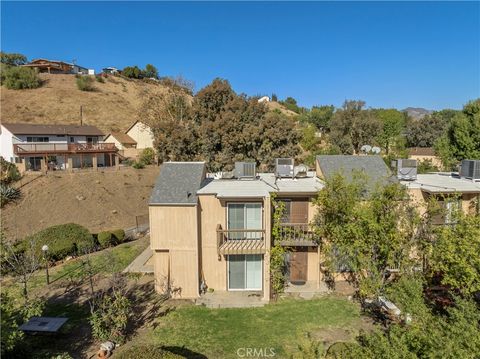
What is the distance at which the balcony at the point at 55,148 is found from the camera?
40031mm

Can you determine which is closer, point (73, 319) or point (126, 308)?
point (126, 308)

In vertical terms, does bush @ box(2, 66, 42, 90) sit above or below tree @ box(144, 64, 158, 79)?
below

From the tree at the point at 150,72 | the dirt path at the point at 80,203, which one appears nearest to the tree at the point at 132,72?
the tree at the point at 150,72

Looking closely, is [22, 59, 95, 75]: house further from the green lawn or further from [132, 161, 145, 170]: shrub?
the green lawn

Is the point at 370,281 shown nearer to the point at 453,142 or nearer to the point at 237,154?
the point at 237,154

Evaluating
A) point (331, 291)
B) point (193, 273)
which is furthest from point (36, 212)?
point (331, 291)

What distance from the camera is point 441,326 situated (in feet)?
30.8

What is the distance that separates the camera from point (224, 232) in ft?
57.0

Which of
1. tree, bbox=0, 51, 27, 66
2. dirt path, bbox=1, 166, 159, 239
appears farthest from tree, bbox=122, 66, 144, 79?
dirt path, bbox=1, 166, 159, 239

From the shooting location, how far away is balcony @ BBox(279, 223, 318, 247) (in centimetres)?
1708

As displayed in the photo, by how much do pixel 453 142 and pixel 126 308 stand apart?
4125 centimetres

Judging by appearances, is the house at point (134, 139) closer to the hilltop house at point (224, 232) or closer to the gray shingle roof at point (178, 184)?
the gray shingle roof at point (178, 184)

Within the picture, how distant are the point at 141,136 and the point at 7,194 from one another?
29.4 meters

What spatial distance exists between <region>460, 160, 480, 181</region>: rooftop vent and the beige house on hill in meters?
0.90
